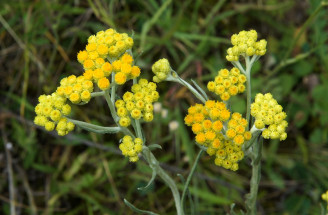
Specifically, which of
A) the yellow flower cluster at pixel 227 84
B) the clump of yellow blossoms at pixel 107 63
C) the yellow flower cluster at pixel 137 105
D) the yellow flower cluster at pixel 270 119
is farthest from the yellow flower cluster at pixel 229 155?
the clump of yellow blossoms at pixel 107 63

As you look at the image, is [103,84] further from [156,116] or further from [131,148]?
[156,116]

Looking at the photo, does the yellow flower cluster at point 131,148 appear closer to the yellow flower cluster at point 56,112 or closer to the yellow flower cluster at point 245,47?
the yellow flower cluster at point 56,112

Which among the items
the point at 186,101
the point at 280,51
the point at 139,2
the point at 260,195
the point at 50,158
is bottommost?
the point at 260,195

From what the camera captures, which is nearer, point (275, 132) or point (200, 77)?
point (275, 132)

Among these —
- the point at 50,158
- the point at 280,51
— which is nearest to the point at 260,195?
the point at 280,51

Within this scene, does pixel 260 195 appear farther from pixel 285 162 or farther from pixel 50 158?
pixel 50 158

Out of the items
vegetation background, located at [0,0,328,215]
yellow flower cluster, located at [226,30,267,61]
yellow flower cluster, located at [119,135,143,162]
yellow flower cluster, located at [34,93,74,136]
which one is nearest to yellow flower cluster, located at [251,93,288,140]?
yellow flower cluster, located at [226,30,267,61]

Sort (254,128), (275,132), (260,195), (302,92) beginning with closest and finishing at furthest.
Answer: (275,132) → (254,128) → (260,195) → (302,92)

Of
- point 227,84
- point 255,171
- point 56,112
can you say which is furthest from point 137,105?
point 255,171
